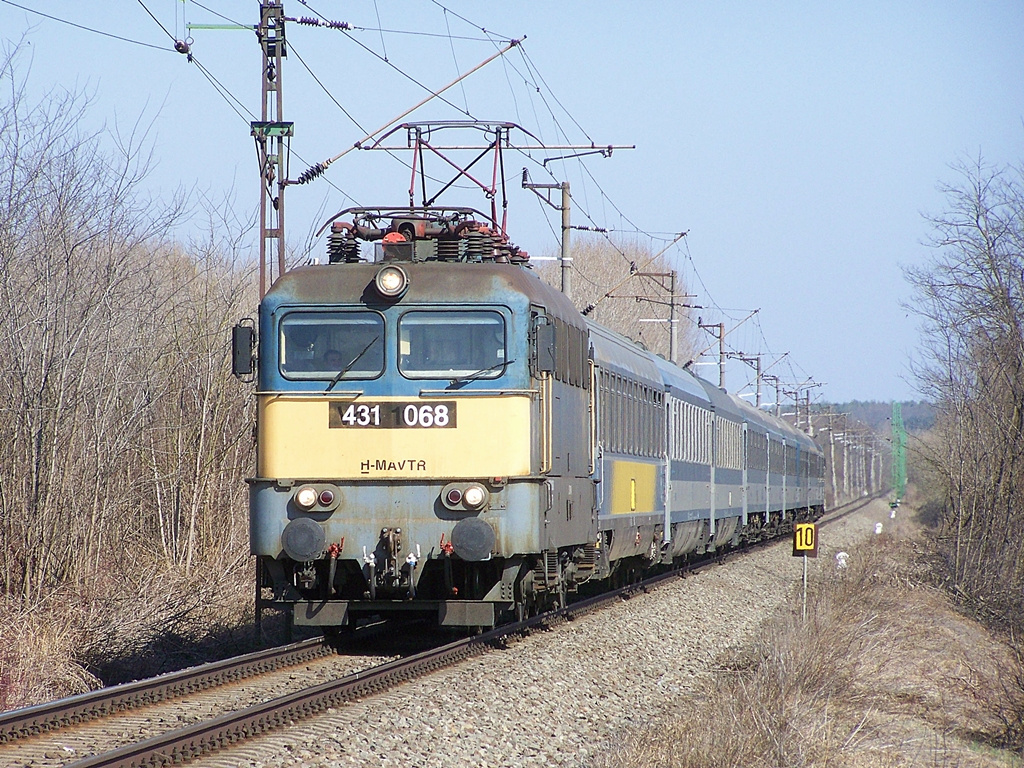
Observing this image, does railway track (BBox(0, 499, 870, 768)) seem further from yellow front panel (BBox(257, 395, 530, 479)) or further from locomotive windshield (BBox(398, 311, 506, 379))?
locomotive windshield (BBox(398, 311, 506, 379))

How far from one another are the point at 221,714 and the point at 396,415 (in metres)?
3.25

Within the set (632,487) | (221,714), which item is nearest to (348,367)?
(221,714)

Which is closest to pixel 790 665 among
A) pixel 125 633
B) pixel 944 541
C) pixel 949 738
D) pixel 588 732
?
pixel 949 738

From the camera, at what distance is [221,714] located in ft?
27.8

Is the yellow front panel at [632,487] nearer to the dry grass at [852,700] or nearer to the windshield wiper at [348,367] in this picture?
the dry grass at [852,700]

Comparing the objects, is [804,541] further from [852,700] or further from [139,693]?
[139,693]

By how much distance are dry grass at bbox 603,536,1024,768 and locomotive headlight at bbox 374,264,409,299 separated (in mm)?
4033

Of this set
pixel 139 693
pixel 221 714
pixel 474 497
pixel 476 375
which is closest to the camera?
pixel 221 714

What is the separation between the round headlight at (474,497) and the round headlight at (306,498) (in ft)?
4.02

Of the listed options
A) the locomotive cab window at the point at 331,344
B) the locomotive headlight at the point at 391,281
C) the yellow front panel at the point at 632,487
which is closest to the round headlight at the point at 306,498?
the locomotive cab window at the point at 331,344

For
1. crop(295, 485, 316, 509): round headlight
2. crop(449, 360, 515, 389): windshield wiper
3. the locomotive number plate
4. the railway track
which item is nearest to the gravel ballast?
the railway track

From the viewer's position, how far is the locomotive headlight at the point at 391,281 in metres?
11.2

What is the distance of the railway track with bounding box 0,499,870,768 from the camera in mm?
7137

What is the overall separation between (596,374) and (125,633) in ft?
18.0
